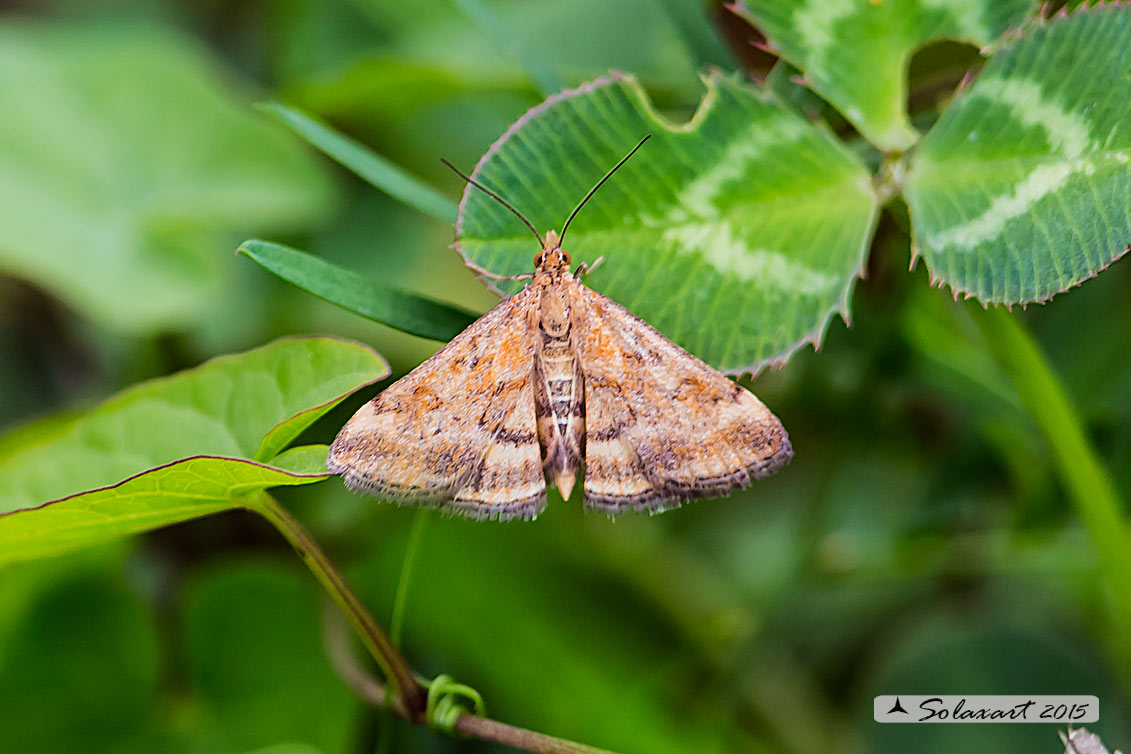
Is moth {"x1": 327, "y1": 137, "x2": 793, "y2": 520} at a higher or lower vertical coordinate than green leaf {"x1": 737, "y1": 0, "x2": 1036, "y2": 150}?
lower

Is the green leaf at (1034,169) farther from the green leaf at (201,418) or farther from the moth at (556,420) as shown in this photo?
the green leaf at (201,418)

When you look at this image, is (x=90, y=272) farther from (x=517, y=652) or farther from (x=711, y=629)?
(x=711, y=629)

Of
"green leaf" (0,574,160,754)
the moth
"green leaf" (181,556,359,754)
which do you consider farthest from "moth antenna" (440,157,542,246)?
"green leaf" (0,574,160,754)

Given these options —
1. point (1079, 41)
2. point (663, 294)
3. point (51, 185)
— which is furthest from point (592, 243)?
point (51, 185)

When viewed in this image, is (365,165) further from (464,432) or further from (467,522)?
(467,522)

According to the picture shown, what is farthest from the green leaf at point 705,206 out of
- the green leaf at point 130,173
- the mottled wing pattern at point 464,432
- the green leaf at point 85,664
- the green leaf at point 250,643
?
the green leaf at point 130,173

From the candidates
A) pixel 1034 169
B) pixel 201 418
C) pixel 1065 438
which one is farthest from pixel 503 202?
pixel 1065 438

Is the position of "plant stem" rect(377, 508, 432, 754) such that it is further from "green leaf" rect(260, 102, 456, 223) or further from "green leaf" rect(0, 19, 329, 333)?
"green leaf" rect(0, 19, 329, 333)
